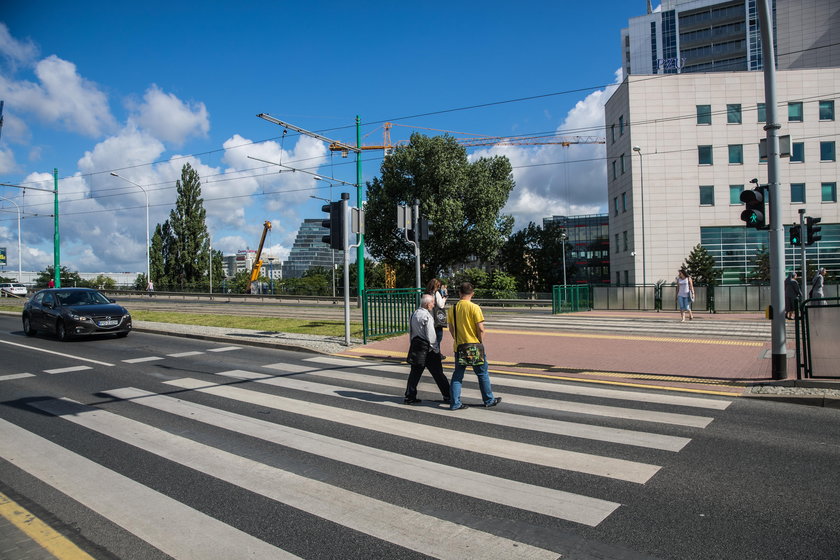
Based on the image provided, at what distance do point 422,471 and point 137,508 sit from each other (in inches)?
87.3

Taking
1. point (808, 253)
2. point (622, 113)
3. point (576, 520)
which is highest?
point (622, 113)

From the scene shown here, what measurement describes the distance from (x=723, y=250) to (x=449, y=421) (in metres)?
43.5

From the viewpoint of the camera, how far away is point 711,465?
476 centimetres

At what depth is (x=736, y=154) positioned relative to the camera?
42.4 m

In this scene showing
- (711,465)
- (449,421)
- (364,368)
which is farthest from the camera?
(364,368)

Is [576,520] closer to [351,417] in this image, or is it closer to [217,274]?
[351,417]

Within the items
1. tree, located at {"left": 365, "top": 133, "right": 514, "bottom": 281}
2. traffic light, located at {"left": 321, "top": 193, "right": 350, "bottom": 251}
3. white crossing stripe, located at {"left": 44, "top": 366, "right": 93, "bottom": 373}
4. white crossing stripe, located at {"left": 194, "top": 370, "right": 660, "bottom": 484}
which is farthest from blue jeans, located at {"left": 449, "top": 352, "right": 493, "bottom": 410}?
tree, located at {"left": 365, "top": 133, "right": 514, "bottom": 281}

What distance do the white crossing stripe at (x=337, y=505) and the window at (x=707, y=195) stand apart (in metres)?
45.7

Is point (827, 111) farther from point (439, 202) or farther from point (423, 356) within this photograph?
point (423, 356)

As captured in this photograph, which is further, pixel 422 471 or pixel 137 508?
pixel 422 471

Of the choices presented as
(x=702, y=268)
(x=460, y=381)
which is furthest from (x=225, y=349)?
(x=702, y=268)

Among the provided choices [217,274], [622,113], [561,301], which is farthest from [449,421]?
[217,274]

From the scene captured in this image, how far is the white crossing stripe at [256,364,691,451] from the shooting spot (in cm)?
545

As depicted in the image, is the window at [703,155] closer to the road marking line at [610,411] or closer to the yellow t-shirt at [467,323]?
the road marking line at [610,411]
